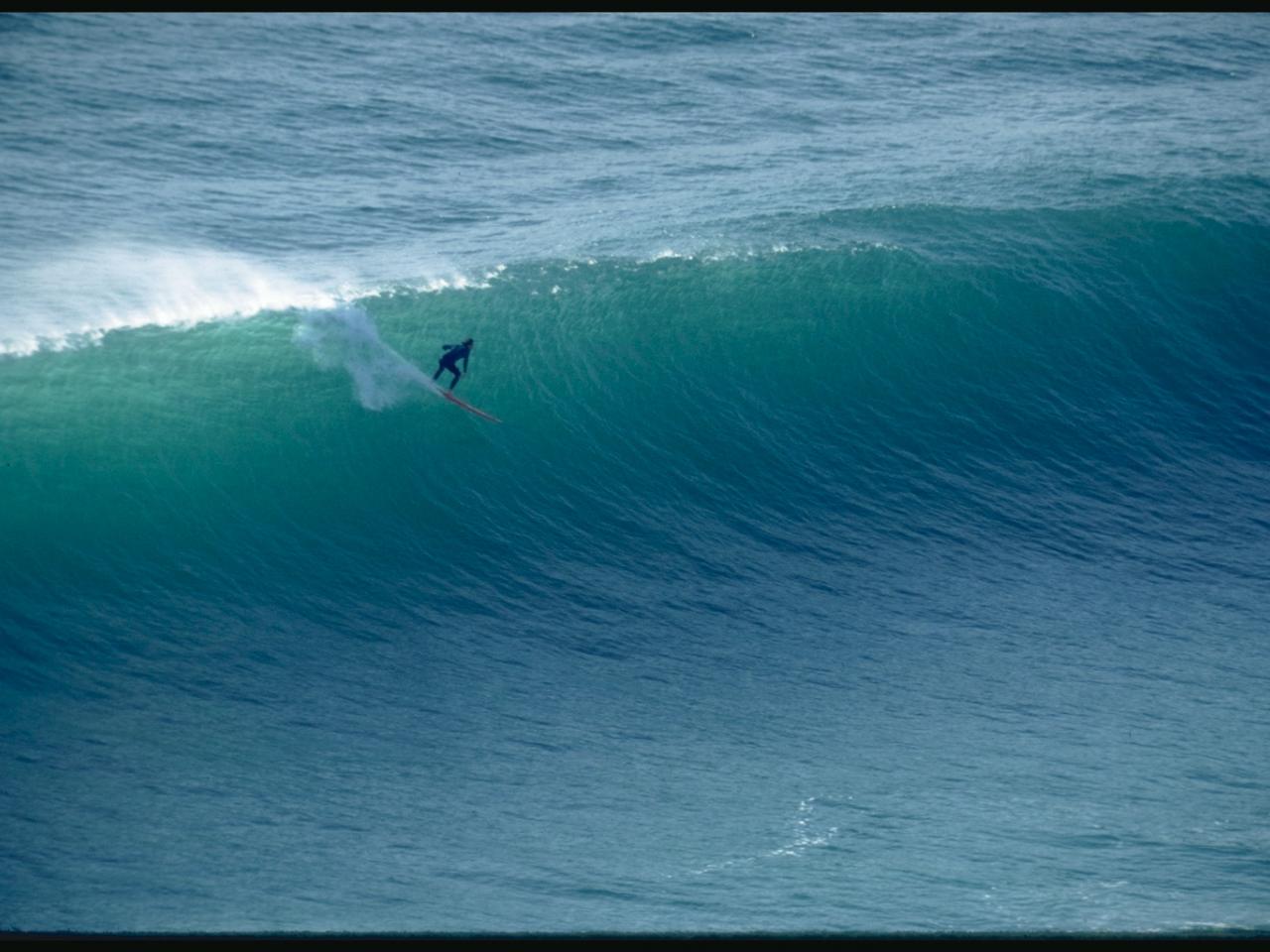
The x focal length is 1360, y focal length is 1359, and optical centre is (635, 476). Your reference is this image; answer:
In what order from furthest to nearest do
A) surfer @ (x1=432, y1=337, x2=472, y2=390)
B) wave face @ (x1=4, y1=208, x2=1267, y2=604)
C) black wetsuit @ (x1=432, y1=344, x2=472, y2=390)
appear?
black wetsuit @ (x1=432, y1=344, x2=472, y2=390), surfer @ (x1=432, y1=337, x2=472, y2=390), wave face @ (x1=4, y1=208, x2=1267, y2=604)

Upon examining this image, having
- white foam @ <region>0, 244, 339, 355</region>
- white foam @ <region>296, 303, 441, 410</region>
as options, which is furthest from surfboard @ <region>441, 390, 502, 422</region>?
white foam @ <region>0, 244, 339, 355</region>

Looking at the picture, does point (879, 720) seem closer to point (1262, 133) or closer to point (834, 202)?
point (834, 202)

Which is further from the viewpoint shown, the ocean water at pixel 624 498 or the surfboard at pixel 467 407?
the surfboard at pixel 467 407

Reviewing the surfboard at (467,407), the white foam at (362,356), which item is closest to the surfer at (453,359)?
the surfboard at (467,407)

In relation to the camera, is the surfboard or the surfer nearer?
the surfer

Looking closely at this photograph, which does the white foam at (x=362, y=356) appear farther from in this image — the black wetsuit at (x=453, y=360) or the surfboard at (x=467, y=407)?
the black wetsuit at (x=453, y=360)

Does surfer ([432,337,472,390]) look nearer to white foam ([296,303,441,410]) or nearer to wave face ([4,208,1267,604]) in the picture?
white foam ([296,303,441,410])

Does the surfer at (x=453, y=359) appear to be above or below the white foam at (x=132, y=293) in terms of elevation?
below

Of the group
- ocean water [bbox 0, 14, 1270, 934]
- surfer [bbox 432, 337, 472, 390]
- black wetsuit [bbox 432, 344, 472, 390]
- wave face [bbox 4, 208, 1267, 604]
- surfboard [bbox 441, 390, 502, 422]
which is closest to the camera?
ocean water [bbox 0, 14, 1270, 934]
